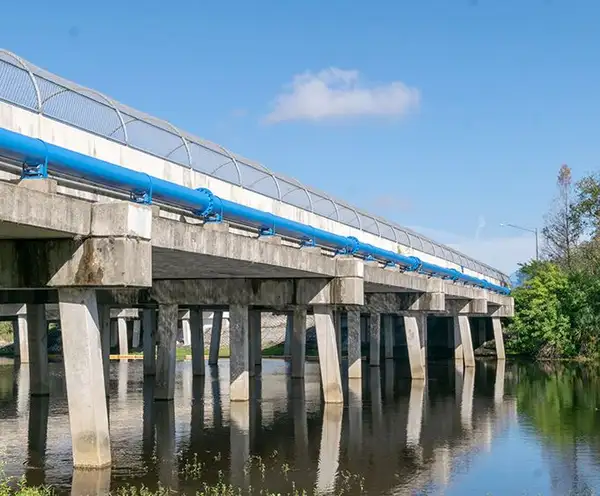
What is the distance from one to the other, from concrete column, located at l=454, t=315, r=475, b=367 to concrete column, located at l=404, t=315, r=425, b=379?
1302 cm

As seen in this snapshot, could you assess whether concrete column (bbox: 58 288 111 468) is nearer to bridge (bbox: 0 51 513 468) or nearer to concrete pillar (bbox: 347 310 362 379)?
bridge (bbox: 0 51 513 468)

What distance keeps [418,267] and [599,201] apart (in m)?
36.8

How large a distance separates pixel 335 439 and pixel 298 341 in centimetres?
2147

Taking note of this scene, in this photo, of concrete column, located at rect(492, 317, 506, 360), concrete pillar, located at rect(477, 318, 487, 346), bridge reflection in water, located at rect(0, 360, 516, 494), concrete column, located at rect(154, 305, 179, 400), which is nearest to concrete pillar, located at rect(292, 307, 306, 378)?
bridge reflection in water, located at rect(0, 360, 516, 494)

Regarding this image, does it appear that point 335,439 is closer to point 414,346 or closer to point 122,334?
point 414,346

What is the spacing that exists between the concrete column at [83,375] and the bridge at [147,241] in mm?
29

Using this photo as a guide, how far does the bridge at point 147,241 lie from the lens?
1766cm

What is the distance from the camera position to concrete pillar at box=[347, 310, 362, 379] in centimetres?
4750

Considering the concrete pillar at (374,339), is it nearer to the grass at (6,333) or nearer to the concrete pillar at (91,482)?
the concrete pillar at (91,482)

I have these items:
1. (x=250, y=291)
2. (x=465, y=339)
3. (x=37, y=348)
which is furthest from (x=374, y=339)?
(x=37, y=348)

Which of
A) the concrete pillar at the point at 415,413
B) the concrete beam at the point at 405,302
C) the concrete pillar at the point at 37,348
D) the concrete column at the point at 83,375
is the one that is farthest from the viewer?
the concrete beam at the point at 405,302

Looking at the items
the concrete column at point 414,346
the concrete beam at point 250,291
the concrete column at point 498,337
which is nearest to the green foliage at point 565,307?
the concrete column at point 498,337

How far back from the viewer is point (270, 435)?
27281 mm

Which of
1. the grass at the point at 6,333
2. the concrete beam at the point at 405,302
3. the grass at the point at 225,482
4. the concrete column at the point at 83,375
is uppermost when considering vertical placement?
the concrete beam at the point at 405,302
